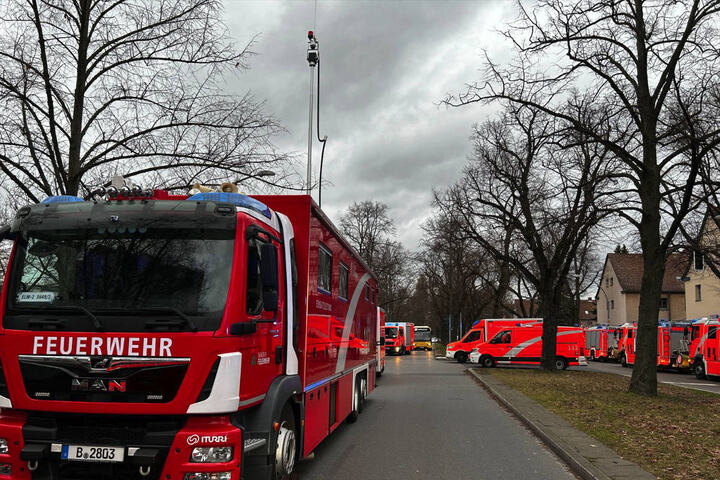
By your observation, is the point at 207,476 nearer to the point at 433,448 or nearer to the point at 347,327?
the point at 433,448

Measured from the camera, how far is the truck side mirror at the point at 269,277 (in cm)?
579

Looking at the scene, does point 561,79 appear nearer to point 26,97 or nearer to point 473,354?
point 26,97

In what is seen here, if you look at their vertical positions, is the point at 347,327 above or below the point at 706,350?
above

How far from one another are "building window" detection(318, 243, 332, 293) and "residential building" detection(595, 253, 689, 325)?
57.4 meters

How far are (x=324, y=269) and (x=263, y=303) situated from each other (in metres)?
2.65

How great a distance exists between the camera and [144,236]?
18.2ft

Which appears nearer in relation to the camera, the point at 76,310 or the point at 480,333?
the point at 76,310

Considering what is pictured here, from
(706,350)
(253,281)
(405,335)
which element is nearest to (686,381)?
(706,350)

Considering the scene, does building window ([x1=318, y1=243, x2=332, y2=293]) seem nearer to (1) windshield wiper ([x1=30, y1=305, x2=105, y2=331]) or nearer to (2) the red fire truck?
(2) the red fire truck

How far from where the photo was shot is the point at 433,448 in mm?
9734

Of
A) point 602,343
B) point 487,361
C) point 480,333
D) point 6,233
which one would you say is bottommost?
point 487,361

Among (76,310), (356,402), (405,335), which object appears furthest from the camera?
(405,335)

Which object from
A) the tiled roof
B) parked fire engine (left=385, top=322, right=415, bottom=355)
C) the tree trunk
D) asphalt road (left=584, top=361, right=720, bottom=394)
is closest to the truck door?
asphalt road (left=584, top=361, right=720, bottom=394)

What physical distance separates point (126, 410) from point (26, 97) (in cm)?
808
